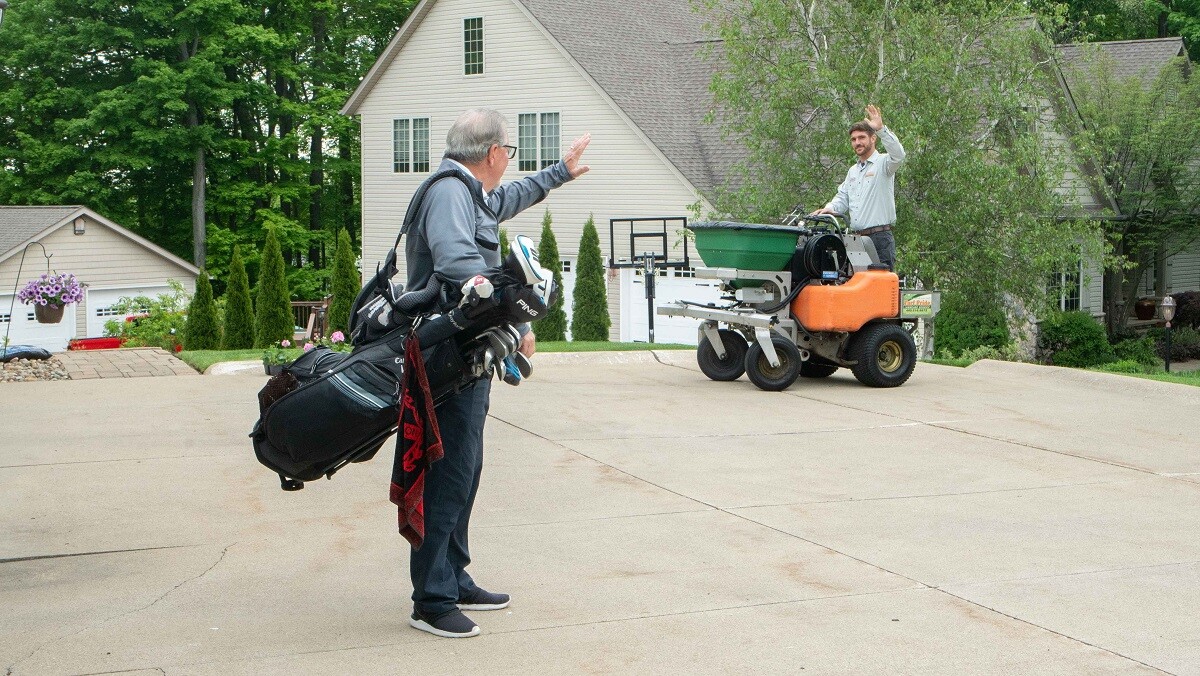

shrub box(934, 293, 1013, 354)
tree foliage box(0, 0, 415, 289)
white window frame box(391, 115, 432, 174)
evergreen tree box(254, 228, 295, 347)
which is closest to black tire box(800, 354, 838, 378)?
shrub box(934, 293, 1013, 354)

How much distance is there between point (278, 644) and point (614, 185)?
88.2ft

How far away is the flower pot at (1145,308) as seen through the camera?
32.8 metres

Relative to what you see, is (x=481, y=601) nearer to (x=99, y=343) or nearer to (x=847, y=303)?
(x=847, y=303)

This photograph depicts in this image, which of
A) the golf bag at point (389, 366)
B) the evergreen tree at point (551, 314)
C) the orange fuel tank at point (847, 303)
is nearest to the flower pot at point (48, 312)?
the evergreen tree at point (551, 314)

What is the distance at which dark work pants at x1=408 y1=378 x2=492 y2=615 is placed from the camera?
193 inches

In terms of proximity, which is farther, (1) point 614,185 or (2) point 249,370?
(1) point 614,185

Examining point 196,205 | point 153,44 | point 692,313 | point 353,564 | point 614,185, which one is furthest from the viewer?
point 196,205

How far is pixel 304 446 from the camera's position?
4.78m

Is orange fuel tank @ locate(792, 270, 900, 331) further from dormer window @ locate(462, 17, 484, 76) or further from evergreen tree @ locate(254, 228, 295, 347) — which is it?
dormer window @ locate(462, 17, 484, 76)

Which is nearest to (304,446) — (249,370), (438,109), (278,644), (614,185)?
(278,644)

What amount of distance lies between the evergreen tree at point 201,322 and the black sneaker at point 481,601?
17931 mm

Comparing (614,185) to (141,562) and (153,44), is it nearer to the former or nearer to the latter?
(153,44)

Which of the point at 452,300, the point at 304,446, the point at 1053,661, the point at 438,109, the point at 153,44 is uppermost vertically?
the point at 153,44

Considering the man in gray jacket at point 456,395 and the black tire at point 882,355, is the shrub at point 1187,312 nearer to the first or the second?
the black tire at point 882,355
